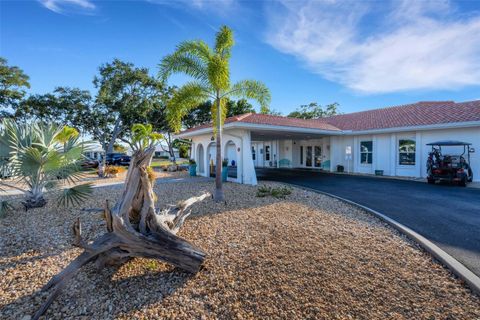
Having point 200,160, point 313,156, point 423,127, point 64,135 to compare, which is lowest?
point 200,160

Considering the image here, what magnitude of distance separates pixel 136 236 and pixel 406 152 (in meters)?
17.9

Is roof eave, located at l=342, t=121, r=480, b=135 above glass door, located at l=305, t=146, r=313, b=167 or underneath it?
above

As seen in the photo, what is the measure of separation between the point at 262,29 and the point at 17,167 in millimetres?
10774

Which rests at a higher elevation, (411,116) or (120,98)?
(120,98)

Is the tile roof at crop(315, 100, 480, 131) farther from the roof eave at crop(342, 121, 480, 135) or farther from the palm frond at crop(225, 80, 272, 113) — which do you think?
the palm frond at crop(225, 80, 272, 113)

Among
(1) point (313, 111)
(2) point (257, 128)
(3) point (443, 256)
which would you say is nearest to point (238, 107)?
(1) point (313, 111)

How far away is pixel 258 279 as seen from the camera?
11.2 ft

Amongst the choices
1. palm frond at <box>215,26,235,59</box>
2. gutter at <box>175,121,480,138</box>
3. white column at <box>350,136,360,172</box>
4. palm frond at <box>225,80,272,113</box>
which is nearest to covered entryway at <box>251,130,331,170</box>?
white column at <box>350,136,360,172</box>

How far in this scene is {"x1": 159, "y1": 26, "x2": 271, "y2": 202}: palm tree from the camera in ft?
26.1

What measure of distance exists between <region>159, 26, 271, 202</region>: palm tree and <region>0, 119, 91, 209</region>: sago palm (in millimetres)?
3412

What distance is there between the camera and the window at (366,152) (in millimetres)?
17625

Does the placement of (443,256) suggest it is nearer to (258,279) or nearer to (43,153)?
(258,279)

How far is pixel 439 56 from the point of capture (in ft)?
38.0

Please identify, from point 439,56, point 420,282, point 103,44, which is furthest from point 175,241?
point 439,56
